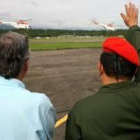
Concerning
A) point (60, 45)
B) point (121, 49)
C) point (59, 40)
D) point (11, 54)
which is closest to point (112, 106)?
point (121, 49)

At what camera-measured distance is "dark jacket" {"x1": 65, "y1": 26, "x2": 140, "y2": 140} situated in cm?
269

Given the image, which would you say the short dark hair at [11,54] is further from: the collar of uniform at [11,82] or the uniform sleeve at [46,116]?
the uniform sleeve at [46,116]

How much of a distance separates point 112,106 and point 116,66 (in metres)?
0.32

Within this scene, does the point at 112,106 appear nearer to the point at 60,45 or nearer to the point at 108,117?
the point at 108,117

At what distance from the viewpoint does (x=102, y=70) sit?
2.90 metres

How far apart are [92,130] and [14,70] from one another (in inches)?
30.3

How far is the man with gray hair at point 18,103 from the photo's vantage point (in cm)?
252

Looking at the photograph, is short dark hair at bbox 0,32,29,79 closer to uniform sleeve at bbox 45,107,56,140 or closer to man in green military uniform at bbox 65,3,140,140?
uniform sleeve at bbox 45,107,56,140

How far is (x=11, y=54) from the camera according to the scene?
2.80 m

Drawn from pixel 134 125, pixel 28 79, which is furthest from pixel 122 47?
pixel 28 79

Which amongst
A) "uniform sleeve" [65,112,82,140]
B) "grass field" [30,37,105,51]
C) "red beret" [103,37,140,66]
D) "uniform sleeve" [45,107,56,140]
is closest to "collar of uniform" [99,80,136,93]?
"red beret" [103,37,140,66]

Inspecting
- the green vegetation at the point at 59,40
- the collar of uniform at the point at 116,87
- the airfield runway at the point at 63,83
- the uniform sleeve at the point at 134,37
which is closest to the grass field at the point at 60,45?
the green vegetation at the point at 59,40

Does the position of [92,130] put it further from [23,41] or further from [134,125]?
[23,41]

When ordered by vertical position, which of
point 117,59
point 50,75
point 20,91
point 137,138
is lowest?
point 50,75
